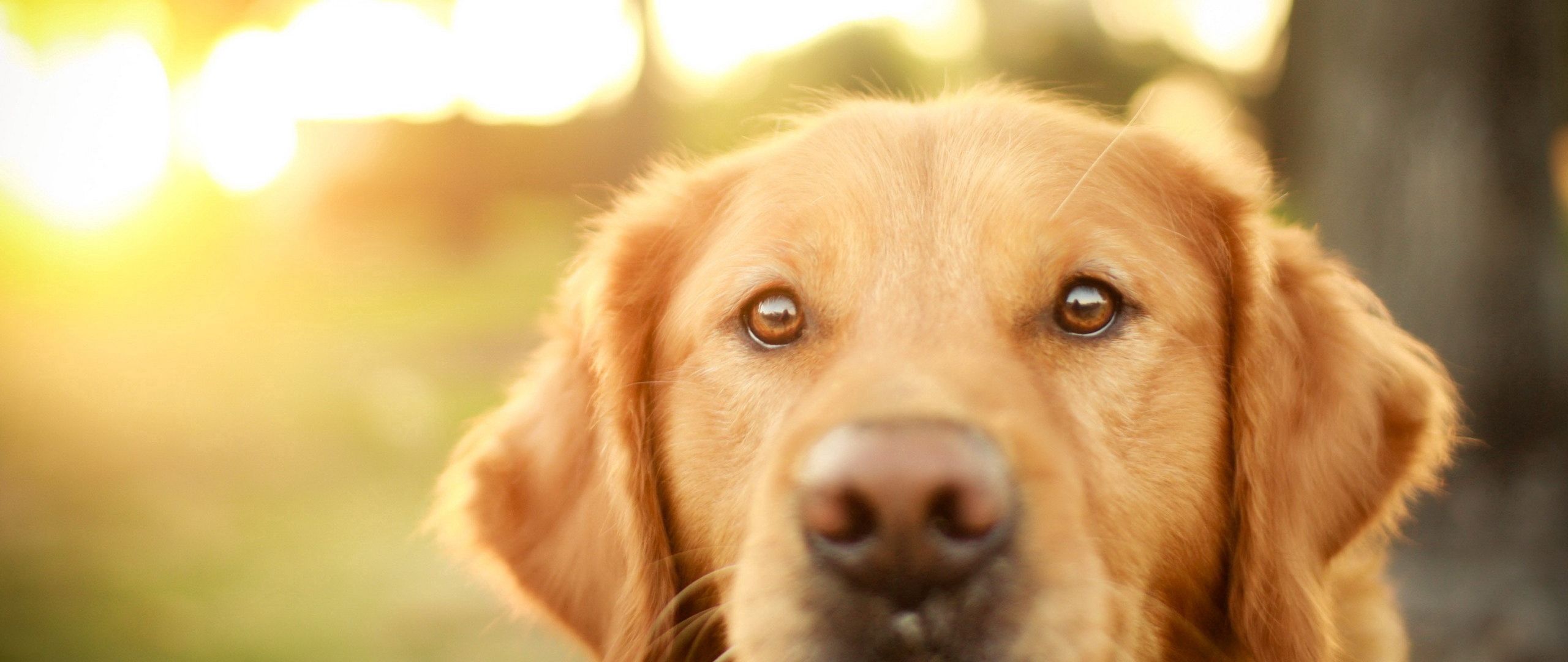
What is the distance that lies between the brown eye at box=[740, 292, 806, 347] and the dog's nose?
752 mm

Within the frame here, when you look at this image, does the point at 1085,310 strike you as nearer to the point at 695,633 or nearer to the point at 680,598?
Answer: the point at 680,598

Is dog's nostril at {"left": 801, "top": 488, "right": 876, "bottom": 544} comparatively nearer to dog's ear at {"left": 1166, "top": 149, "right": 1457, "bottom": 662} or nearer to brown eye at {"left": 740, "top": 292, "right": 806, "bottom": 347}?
brown eye at {"left": 740, "top": 292, "right": 806, "bottom": 347}

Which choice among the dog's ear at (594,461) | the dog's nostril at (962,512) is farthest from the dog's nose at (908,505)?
the dog's ear at (594,461)

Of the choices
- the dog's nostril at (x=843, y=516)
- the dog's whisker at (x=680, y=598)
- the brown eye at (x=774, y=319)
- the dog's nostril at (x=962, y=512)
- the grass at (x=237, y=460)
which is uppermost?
the grass at (x=237, y=460)

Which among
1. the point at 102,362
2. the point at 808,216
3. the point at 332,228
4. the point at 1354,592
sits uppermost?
the point at 332,228

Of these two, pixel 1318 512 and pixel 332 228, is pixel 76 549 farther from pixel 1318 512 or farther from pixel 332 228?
pixel 332 228

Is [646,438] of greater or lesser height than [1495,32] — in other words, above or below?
below

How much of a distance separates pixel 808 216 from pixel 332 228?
14.5m

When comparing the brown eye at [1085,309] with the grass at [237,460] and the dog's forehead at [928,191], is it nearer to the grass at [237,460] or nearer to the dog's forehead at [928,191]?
the dog's forehead at [928,191]

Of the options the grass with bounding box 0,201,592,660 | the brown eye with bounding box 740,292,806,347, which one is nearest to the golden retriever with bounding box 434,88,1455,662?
the brown eye with bounding box 740,292,806,347

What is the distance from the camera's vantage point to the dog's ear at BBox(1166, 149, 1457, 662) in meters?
2.59

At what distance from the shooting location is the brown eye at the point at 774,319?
2664 millimetres

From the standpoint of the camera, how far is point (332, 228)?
15406 millimetres

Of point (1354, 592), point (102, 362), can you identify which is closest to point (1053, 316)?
point (1354, 592)
